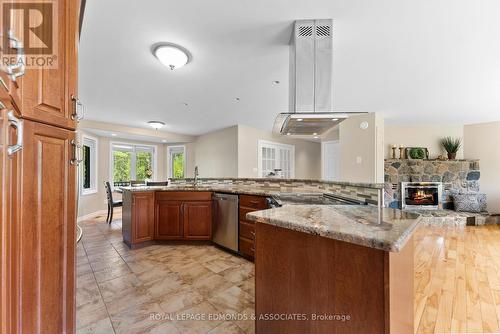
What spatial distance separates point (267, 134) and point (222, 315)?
16.4 ft

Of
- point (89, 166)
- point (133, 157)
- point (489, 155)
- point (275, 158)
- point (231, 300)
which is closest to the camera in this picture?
point (231, 300)

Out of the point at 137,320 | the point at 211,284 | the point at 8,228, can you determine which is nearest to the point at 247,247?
the point at 211,284

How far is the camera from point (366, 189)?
5.76 feet

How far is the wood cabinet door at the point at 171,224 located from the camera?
312 cm

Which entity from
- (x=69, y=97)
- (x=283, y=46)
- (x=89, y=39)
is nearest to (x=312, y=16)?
(x=283, y=46)

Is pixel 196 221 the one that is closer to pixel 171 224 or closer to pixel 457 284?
pixel 171 224

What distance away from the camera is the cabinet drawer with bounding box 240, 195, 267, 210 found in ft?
8.25

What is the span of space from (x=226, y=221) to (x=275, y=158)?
3.82 m

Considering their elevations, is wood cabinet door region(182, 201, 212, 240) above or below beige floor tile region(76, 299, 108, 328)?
above

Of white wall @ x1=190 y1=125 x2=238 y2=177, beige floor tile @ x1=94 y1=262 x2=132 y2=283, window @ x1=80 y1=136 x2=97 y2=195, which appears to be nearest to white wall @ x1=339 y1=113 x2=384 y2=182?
white wall @ x1=190 y1=125 x2=238 y2=177

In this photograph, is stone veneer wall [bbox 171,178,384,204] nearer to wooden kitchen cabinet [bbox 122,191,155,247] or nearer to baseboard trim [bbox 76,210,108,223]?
wooden kitchen cabinet [bbox 122,191,155,247]

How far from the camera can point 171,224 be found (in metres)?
3.12

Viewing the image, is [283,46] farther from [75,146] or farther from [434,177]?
[434,177]

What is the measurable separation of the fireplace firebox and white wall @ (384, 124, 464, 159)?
0.81 metres
